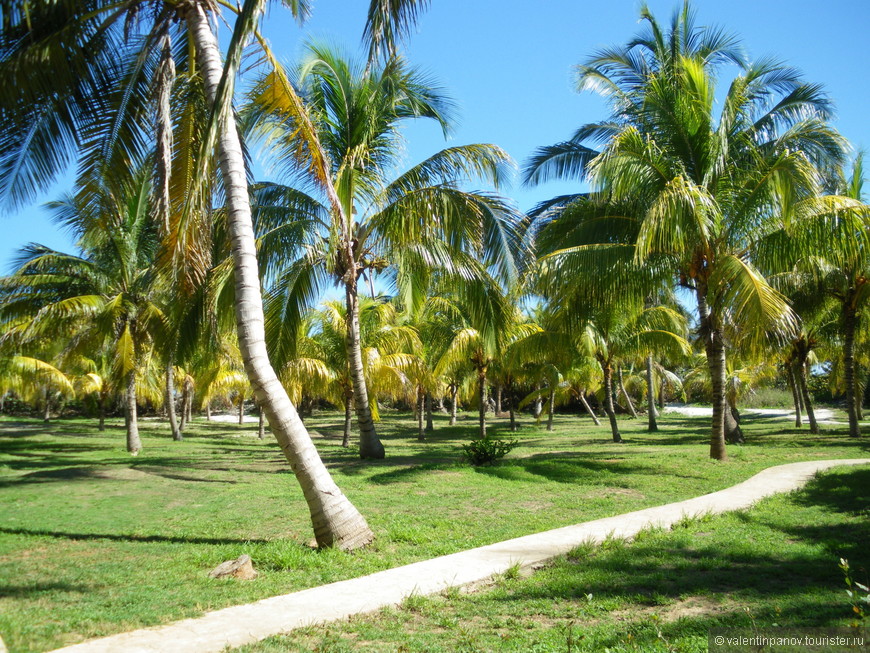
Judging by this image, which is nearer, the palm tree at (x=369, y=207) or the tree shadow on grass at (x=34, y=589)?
the tree shadow on grass at (x=34, y=589)

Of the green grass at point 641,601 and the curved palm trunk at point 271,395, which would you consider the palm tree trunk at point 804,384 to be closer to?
the green grass at point 641,601

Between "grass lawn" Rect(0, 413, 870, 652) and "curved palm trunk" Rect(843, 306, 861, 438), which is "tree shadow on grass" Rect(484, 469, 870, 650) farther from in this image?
"curved palm trunk" Rect(843, 306, 861, 438)

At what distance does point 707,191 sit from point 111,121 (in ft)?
33.0

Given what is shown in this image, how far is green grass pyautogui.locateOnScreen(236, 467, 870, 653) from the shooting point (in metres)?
3.86

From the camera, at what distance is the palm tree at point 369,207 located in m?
10.4

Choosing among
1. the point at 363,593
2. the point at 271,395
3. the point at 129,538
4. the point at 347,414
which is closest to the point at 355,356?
the point at 129,538

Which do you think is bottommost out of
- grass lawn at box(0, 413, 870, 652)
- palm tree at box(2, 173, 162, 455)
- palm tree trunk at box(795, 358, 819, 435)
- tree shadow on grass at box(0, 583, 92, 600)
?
grass lawn at box(0, 413, 870, 652)

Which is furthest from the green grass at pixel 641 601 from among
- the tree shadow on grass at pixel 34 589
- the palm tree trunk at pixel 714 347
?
the palm tree trunk at pixel 714 347

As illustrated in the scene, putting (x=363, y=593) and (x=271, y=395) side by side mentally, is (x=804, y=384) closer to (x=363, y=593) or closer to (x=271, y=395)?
(x=271, y=395)

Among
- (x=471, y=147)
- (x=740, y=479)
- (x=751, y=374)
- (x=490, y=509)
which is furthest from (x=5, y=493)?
(x=751, y=374)

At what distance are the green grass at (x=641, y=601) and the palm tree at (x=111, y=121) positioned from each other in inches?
77.7

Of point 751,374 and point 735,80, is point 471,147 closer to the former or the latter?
point 735,80

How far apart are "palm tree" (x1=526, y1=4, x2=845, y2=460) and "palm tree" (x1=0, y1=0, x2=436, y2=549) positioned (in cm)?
645

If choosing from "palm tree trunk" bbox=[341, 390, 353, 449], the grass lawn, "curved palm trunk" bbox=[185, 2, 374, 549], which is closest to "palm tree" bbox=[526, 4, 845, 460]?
the grass lawn
